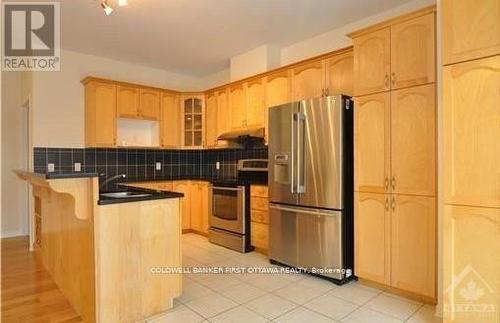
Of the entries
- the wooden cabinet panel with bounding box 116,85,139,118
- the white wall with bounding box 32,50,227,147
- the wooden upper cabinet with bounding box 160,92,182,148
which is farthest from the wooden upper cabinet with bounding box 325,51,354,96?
the white wall with bounding box 32,50,227,147

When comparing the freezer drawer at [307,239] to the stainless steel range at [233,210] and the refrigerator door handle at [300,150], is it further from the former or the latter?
the stainless steel range at [233,210]

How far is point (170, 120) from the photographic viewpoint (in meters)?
5.08

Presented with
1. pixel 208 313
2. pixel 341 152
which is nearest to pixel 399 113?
pixel 341 152

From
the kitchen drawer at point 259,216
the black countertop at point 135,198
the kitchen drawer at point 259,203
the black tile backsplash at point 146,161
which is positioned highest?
the black tile backsplash at point 146,161

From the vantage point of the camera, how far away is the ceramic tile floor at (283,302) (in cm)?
229

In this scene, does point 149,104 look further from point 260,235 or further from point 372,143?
point 372,143

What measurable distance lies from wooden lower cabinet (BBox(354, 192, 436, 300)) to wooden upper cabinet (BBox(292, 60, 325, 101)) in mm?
1346

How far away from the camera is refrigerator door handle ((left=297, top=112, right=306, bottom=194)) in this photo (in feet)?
10.4

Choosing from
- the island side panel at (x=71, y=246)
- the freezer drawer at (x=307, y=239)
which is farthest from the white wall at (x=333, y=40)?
the island side panel at (x=71, y=246)

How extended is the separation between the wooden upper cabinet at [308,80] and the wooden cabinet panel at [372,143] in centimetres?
70

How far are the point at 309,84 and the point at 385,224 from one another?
1.80 meters

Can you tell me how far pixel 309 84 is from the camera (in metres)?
3.61

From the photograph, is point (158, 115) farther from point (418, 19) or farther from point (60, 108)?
point (418, 19)

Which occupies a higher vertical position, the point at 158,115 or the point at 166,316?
the point at 158,115
